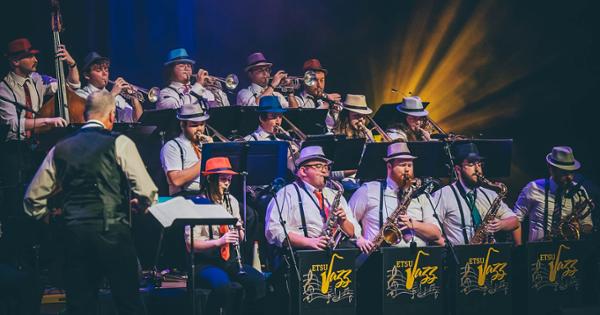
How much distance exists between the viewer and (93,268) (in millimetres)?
6293

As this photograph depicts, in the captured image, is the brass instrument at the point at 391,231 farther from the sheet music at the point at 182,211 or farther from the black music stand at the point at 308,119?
the sheet music at the point at 182,211

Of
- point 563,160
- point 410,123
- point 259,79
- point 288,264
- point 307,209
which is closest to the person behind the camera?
point 288,264

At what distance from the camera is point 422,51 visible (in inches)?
531

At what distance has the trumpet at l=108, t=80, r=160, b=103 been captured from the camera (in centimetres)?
1025

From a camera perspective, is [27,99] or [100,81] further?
[100,81]

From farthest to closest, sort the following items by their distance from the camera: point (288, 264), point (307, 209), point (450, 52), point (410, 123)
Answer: point (450, 52)
point (410, 123)
point (307, 209)
point (288, 264)

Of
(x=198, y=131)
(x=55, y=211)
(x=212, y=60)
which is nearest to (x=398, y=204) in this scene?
(x=198, y=131)

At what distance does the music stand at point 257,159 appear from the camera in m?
8.39

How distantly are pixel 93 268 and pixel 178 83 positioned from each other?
4.52 meters

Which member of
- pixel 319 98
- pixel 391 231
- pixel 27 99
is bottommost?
pixel 391 231

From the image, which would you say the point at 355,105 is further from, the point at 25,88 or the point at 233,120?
the point at 25,88

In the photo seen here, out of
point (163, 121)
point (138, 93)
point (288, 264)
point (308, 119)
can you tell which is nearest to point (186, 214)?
point (288, 264)

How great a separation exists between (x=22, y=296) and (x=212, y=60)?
19.2 ft

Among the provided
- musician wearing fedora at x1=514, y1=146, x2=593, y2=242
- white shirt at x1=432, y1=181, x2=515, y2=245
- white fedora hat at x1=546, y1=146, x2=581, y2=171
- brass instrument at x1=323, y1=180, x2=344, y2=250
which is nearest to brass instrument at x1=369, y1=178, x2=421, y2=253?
brass instrument at x1=323, y1=180, x2=344, y2=250
